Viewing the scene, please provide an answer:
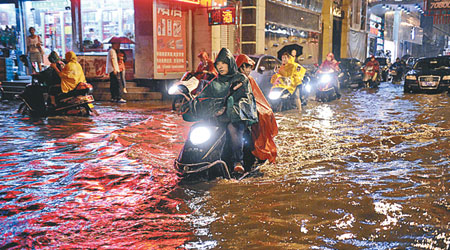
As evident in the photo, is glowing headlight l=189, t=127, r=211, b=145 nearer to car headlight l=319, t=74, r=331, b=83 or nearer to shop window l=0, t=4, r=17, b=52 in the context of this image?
car headlight l=319, t=74, r=331, b=83

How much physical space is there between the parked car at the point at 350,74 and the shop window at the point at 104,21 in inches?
449

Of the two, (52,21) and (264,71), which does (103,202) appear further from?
(52,21)

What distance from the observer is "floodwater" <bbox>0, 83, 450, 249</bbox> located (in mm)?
3869

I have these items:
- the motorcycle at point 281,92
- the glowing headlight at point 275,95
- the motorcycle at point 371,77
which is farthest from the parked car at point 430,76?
the glowing headlight at point 275,95

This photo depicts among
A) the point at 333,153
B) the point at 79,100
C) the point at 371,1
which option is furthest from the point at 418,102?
the point at 371,1

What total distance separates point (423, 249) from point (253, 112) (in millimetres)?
2676

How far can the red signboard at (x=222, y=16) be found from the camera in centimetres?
1816

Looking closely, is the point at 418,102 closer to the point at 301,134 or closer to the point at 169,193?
the point at 301,134

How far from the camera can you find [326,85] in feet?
54.2

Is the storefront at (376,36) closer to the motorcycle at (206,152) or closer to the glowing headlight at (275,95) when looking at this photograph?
the glowing headlight at (275,95)

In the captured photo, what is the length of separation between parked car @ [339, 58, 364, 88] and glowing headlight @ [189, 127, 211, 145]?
19.5 metres

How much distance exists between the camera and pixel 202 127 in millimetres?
5457

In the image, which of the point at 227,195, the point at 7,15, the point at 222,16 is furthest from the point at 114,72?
the point at 227,195

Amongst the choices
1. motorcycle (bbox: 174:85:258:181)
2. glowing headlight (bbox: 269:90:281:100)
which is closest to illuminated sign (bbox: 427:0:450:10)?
glowing headlight (bbox: 269:90:281:100)
